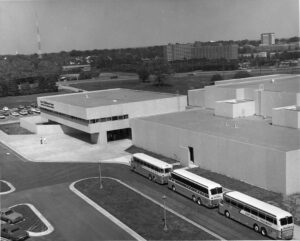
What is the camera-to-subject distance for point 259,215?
11445mm

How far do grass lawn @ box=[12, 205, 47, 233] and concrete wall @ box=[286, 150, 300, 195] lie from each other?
26.5ft

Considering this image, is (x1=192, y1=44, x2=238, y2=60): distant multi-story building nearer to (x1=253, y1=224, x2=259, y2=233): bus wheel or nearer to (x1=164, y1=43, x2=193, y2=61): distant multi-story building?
(x1=164, y1=43, x2=193, y2=61): distant multi-story building

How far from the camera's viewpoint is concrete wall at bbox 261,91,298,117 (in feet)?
65.4

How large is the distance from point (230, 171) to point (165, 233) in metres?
5.59

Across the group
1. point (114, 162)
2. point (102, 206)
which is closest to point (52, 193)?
point (102, 206)

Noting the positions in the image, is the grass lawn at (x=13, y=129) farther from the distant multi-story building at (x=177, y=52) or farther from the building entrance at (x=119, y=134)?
the distant multi-story building at (x=177, y=52)

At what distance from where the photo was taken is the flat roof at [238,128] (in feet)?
51.7

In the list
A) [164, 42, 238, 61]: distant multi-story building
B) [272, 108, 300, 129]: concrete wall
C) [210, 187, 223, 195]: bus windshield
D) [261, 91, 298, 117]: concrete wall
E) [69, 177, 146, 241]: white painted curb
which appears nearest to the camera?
[69, 177, 146, 241]: white painted curb

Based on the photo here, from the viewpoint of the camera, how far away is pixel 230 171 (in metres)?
16.5

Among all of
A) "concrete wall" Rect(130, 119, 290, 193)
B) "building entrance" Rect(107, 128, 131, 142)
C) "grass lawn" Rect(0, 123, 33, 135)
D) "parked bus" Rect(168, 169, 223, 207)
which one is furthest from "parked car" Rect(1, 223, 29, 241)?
"grass lawn" Rect(0, 123, 33, 135)

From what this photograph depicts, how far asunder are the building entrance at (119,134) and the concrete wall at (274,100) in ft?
27.9

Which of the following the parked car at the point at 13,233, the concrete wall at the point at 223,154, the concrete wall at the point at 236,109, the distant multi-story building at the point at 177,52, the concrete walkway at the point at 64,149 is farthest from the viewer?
the distant multi-story building at the point at 177,52

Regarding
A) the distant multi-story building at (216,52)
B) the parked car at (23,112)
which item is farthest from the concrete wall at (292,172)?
the distant multi-story building at (216,52)

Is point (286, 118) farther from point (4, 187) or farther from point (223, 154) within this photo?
point (4, 187)
